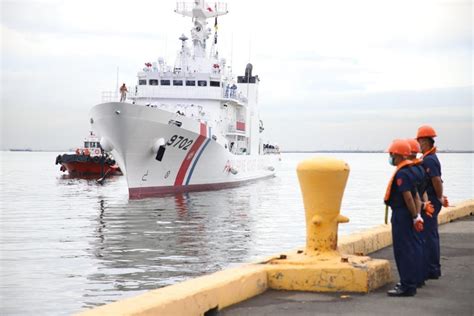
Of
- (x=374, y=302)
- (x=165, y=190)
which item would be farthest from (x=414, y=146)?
(x=165, y=190)

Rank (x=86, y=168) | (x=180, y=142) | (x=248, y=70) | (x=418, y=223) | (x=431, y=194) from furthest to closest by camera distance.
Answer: (x=86, y=168), (x=248, y=70), (x=180, y=142), (x=431, y=194), (x=418, y=223)

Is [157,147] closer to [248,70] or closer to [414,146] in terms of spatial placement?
[248,70]

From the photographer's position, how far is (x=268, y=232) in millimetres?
18594

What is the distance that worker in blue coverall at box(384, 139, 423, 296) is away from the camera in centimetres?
601

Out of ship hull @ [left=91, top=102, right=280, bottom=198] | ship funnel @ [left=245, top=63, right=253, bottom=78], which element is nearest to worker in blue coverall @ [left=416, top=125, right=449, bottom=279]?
ship hull @ [left=91, top=102, right=280, bottom=198]

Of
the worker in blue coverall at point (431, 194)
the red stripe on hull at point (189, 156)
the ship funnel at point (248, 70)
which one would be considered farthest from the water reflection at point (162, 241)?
the ship funnel at point (248, 70)

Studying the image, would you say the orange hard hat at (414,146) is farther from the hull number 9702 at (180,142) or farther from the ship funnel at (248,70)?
the ship funnel at (248,70)

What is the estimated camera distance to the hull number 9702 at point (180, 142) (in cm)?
2983

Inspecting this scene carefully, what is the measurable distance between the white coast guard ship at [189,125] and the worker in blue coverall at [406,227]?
23.0 metres

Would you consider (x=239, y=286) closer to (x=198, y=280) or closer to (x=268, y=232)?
(x=198, y=280)

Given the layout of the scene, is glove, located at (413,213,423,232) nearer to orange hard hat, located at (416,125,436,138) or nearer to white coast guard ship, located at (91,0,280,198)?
orange hard hat, located at (416,125,436,138)

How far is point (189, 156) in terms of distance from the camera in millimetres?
31250

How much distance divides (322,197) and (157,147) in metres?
23.3

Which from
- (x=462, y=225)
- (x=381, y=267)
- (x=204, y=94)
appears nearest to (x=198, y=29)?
(x=204, y=94)
